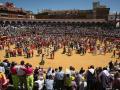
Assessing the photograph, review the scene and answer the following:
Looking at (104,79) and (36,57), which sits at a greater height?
(104,79)

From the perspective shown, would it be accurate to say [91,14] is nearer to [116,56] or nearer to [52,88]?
[116,56]

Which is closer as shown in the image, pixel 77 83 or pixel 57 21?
pixel 77 83

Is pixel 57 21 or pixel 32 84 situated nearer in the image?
pixel 32 84

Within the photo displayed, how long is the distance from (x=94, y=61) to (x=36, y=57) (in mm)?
7471

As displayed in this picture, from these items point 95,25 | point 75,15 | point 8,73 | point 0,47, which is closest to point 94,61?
point 0,47

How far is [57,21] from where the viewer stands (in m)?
86.1

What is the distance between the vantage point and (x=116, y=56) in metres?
35.3

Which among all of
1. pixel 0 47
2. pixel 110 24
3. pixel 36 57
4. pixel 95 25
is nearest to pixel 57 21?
pixel 95 25

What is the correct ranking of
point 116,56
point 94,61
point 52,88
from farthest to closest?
1. point 116,56
2. point 94,61
3. point 52,88

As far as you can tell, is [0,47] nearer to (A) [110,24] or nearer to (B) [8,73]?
(B) [8,73]

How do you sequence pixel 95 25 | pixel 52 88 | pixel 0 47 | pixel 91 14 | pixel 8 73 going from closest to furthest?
pixel 52 88 → pixel 8 73 → pixel 0 47 → pixel 95 25 → pixel 91 14

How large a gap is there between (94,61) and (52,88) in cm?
2102

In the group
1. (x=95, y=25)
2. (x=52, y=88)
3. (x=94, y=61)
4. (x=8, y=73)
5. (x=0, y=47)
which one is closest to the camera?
(x=52, y=88)

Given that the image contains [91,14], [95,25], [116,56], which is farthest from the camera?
[91,14]
